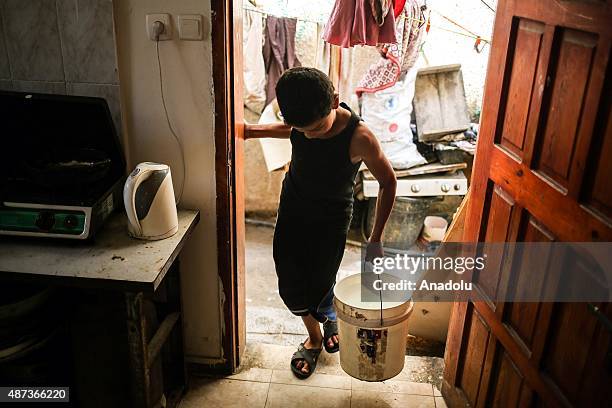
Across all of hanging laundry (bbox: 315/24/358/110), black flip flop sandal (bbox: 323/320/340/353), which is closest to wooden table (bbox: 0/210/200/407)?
black flip flop sandal (bbox: 323/320/340/353)

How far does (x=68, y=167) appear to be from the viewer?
1.89 metres

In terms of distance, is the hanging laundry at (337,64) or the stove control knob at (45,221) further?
the hanging laundry at (337,64)

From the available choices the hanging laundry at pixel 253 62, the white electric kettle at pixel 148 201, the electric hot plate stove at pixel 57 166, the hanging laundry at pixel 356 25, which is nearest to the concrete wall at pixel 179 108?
the electric hot plate stove at pixel 57 166

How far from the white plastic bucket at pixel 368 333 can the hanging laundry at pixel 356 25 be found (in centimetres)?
115

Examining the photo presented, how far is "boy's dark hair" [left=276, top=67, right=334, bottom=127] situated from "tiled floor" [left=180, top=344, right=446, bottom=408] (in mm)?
1173

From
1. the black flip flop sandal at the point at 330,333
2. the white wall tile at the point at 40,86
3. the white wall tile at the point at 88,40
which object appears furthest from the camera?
the black flip flop sandal at the point at 330,333

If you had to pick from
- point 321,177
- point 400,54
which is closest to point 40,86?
point 321,177

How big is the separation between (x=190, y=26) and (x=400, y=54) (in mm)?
1757

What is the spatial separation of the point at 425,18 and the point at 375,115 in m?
0.70

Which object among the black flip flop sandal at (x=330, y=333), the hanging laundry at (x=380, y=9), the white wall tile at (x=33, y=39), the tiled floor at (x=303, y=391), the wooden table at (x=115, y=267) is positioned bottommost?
the tiled floor at (x=303, y=391)

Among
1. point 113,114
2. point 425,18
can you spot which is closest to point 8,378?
point 113,114

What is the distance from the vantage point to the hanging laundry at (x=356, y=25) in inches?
99.5

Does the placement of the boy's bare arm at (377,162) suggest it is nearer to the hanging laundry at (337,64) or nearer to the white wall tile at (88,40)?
the white wall tile at (88,40)

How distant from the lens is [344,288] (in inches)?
87.1
